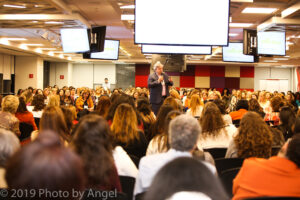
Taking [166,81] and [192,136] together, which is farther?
[166,81]

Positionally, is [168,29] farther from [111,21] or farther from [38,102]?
[111,21]

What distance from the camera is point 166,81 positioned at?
734 centimetres

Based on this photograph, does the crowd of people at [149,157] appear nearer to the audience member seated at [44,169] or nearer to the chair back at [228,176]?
the audience member seated at [44,169]

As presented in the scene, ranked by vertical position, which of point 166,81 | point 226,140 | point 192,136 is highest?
point 166,81

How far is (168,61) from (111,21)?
2.20 m

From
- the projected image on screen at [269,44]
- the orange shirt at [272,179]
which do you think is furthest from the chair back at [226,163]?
the projected image on screen at [269,44]

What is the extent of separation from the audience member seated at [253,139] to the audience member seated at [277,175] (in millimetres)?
772

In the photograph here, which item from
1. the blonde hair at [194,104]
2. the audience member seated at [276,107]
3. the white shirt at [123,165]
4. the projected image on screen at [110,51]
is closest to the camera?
the white shirt at [123,165]

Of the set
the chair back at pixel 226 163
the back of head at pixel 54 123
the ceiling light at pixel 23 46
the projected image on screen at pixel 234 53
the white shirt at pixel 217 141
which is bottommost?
the chair back at pixel 226 163

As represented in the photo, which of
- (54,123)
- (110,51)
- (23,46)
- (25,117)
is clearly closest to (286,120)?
(54,123)

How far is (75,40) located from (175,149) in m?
7.09

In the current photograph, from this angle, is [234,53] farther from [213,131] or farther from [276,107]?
[213,131]

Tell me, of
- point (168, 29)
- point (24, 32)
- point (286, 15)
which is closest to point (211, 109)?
point (168, 29)

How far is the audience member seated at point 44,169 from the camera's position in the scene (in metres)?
0.91
